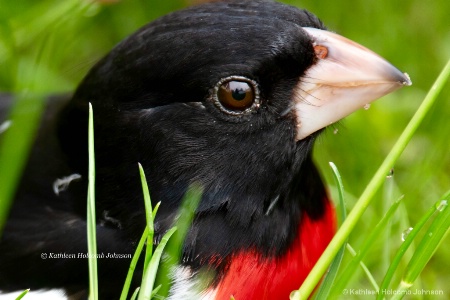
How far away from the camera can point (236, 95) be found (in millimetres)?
1834

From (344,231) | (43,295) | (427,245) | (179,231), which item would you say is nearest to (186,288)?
(179,231)

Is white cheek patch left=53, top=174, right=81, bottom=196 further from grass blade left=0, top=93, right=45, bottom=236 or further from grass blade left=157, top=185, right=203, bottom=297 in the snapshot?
grass blade left=157, top=185, right=203, bottom=297

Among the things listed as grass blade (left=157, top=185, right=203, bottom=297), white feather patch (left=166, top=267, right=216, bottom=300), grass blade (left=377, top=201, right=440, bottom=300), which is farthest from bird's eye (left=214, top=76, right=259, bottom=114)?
grass blade (left=377, top=201, right=440, bottom=300)

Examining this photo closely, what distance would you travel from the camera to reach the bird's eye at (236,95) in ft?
6.01

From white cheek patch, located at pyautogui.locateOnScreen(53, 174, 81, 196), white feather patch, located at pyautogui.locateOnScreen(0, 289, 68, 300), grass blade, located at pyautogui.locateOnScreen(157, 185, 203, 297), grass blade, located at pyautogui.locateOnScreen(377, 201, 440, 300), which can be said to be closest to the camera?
grass blade, located at pyautogui.locateOnScreen(377, 201, 440, 300)

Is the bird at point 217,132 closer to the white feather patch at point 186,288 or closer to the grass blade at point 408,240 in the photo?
the white feather patch at point 186,288

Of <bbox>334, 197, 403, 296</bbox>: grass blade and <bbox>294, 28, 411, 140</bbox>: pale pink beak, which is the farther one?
<bbox>294, 28, 411, 140</bbox>: pale pink beak

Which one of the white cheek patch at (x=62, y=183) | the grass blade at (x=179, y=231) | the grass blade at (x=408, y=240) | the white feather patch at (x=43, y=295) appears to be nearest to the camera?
the grass blade at (x=408, y=240)

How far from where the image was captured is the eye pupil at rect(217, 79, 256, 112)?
183 cm

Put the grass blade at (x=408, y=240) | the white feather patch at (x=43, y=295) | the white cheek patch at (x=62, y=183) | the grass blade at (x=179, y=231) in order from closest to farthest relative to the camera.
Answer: the grass blade at (x=408, y=240) < the grass blade at (x=179, y=231) < the white feather patch at (x=43, y=295) < the white cheek patch at (x=62, y=183)

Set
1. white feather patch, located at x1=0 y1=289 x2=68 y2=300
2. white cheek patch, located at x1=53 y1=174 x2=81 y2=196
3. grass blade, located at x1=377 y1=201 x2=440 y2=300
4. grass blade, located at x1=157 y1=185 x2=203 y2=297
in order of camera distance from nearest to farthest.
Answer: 1. grass blade, located at x1=377 y1=201 x2=440 y2=300
2. grass blade, located at x1=157 y1=185 x2=203 y2=297
3. white feather patch, located at x1=0 y1=289 x2=68 y2=300
4. white cheek patch, located at x1=53 y1=174 x2=81 y2=196

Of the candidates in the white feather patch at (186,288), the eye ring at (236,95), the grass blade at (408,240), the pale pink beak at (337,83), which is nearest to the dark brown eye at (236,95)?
the eye ring at (236,95)

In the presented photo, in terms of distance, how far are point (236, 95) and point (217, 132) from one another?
0.09 metres

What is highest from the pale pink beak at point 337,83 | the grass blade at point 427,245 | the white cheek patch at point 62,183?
the pale pink beak at point 337,83
